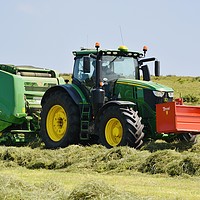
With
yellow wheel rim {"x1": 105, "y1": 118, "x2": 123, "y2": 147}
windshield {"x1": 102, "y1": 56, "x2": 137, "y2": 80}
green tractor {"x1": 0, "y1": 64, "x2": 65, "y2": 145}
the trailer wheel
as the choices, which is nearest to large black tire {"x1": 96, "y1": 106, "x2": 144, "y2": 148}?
yellow wheel rim {"x1": 105, "y1": 118, "x2": 123, "y2": 147}

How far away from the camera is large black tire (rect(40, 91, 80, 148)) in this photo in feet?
49.5

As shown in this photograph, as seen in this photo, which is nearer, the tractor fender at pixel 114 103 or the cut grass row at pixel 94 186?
the cut grass row at pixel 94 186

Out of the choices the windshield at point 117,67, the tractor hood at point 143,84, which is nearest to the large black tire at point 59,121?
the windshield at point 117,67

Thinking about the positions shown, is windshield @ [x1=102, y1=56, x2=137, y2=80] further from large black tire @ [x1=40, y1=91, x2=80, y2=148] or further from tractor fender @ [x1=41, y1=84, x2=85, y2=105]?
large black tire @ [x1=40, y1=91, x2=80, y2=148]

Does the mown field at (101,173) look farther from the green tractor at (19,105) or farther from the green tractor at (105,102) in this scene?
the green tractor at (19,105)

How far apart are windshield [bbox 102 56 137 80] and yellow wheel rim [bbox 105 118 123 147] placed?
1.46 m

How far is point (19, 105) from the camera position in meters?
16.4

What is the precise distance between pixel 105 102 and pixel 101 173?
12.5 feet

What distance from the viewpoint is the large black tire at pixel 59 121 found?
49.5 ft

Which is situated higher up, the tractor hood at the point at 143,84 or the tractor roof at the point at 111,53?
the tractor roof at the point at 111,53

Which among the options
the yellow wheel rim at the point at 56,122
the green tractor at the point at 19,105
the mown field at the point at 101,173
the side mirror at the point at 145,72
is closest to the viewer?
the mown field at the point at 101,173

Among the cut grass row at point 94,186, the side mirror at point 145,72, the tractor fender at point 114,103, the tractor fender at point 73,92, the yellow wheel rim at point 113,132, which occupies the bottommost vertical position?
the cut grass row at point 94,186

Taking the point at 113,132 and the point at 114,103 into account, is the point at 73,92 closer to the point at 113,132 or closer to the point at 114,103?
the point at 114,103

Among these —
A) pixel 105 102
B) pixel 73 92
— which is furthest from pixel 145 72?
pixel 73 92
